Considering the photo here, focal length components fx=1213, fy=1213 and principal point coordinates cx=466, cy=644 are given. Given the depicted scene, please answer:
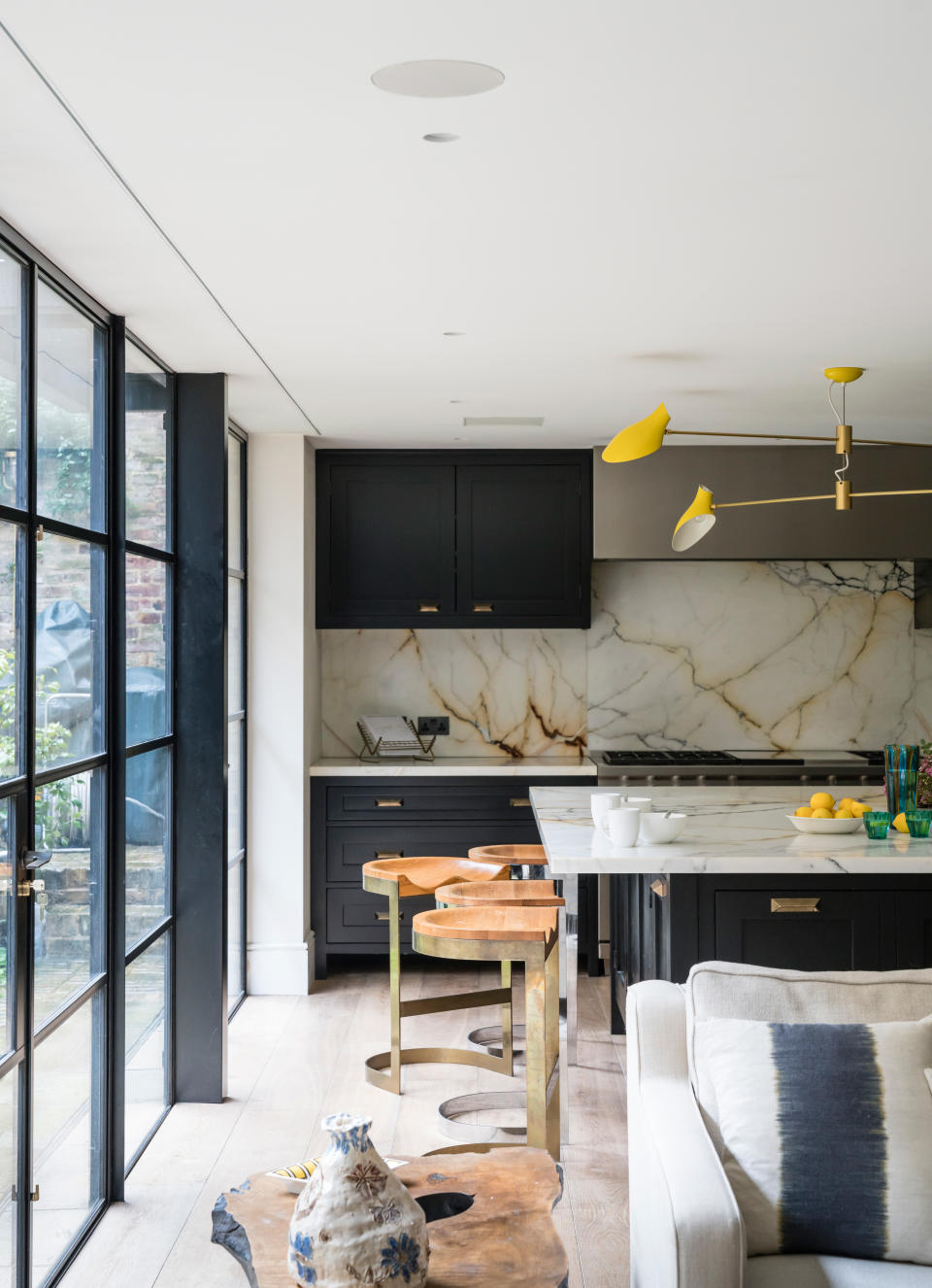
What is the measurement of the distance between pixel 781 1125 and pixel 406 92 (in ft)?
5.97

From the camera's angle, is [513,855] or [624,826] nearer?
[624,826]

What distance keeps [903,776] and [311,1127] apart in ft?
6.82

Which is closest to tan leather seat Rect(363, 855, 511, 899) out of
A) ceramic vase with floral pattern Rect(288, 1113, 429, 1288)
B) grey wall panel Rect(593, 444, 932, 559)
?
grey wall panel Rect(593, 444, 932, 559)

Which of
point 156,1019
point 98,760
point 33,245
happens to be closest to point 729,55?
point 33,245

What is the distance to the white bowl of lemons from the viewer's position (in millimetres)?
3479

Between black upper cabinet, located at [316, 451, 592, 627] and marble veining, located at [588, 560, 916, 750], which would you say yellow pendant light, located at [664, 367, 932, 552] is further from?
marble veining, located at [588, 560, 916, 750]

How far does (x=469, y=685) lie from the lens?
5.96 m

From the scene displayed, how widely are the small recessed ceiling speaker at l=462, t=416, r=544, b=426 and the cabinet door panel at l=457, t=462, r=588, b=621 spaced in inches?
22.7

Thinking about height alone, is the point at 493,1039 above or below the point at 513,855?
below

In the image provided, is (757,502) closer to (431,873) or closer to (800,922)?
(800,922)

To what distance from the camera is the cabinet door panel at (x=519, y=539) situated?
554 cm

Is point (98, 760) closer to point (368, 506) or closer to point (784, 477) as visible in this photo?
point (368, 506)

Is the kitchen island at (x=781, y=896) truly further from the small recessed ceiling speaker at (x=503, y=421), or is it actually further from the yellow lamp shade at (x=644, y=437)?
the small recessed ceiling speaker at (x=503, y=421)

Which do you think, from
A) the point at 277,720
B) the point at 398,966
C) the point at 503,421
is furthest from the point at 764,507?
the point at 398,966
